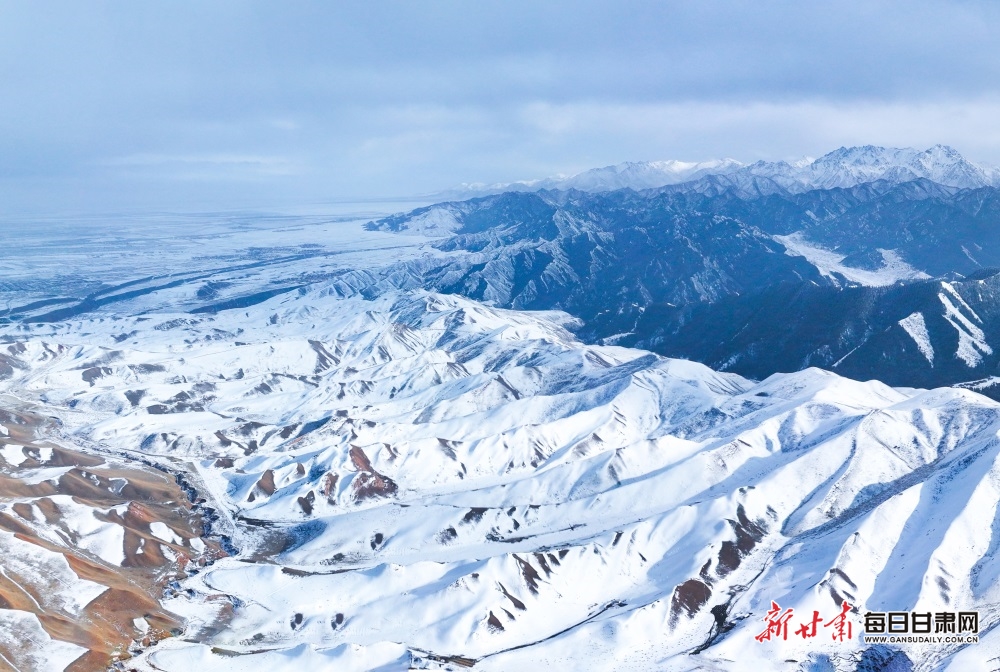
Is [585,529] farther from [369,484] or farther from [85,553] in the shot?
[85,553]

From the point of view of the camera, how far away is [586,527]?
12506 centimetres

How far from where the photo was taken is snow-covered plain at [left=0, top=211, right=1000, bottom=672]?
92625 mm

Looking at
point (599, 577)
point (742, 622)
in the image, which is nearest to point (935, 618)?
point (742, 622)

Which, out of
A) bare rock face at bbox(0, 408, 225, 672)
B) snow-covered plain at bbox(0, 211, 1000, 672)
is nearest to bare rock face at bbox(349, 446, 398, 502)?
snow-covered plain at bbox(0, 211, 1000, 672)

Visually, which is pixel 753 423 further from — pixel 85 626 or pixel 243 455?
pixel 85 626

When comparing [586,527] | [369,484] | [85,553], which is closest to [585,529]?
[586,527]

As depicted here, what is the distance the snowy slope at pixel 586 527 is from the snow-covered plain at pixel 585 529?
0.41m

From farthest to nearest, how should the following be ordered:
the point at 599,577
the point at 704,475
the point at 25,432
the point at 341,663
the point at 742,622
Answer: the point at 25,432, the point at 704,475, the point at 599,577, the point at 742,622, the point at 341,663

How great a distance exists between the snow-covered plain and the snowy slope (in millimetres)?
414

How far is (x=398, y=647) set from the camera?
91.0 meters

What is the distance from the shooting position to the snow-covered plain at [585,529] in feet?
304

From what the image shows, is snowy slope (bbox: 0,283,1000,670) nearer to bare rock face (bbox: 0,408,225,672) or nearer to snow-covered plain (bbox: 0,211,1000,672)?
snow-covered plain (bbox: 0,211,1000,672)

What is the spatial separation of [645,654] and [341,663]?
1510 inches

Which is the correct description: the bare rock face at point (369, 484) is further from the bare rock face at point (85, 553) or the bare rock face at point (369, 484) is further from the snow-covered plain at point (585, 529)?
the bare rock face at point (85, 553)
